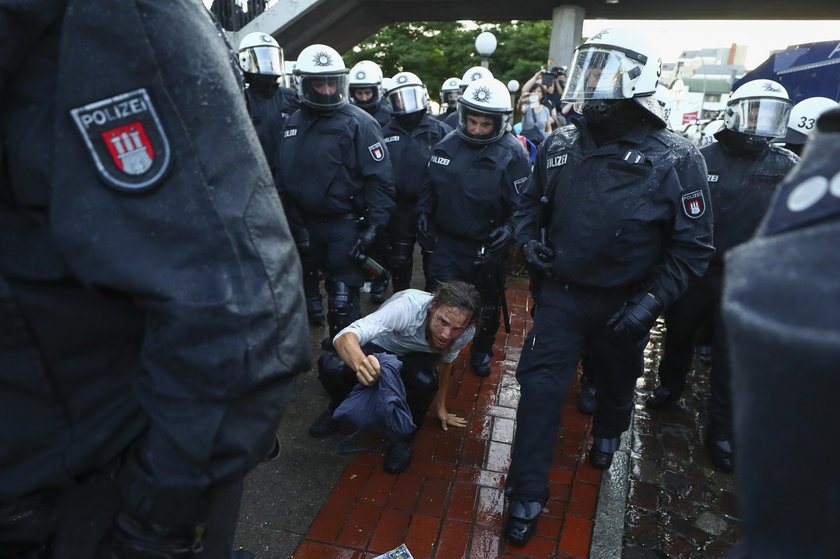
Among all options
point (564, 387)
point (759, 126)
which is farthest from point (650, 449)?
point (759, 126)

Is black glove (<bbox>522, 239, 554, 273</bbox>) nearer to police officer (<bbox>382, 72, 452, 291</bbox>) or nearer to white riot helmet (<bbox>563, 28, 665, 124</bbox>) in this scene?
white riot helmet (<bbox>563, 28, 665, 124</bbox>)

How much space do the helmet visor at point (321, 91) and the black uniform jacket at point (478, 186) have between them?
959mm

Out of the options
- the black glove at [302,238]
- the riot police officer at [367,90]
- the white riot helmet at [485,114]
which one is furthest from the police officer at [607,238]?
the riot police officer at [367,90]

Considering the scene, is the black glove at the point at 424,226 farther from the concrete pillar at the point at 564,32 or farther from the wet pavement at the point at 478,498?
the concrete pillar at the point at 564,32

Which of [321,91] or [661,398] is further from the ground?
[321,91]

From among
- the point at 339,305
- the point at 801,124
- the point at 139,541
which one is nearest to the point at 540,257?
the point at 339,305

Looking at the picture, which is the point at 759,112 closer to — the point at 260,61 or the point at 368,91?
the point at 368,91

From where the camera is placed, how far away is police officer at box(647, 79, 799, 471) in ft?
11.2

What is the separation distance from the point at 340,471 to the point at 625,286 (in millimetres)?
1735

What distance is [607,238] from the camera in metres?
2.64

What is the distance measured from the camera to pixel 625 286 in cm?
276

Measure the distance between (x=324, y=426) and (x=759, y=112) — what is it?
129 inches

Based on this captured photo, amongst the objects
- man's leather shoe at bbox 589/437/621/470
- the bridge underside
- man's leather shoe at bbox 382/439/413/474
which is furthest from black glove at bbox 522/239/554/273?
the bridge underside

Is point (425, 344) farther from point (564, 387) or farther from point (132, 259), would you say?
point (132, 259)
